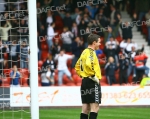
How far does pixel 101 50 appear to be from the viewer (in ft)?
78.9

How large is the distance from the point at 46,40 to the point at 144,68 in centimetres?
445

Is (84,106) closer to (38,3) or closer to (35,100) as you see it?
(35,100)

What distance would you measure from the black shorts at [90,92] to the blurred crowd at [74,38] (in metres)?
9.54

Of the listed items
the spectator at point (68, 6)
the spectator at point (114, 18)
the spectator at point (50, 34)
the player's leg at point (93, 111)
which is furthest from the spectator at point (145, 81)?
the player's leg at point (93, 111)

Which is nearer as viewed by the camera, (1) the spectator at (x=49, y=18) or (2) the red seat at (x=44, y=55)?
(2) the red seat at (x=44, y=55)

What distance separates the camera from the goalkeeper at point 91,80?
11500 mm

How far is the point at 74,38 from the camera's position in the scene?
2503 centimetres

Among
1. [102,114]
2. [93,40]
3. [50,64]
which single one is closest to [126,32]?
[50,64]

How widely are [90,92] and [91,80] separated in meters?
0.30

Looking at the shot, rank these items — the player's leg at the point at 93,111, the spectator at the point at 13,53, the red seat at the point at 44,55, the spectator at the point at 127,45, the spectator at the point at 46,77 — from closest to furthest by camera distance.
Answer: the player's leg at the point at 93,111
the spectator at the point at 13,53
the spectator at the point at 46,77
the spectator at the point at 127,45
the red seat at the point at 44,55

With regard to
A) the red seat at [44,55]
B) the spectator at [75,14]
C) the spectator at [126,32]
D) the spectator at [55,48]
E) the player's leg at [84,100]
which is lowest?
the player's leg at [84,100]

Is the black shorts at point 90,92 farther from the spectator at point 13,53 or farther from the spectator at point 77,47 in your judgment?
the spectator at point 77,47

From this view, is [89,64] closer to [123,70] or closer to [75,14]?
[123,70]

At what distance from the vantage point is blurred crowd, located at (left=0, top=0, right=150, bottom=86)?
23062 millimetres
